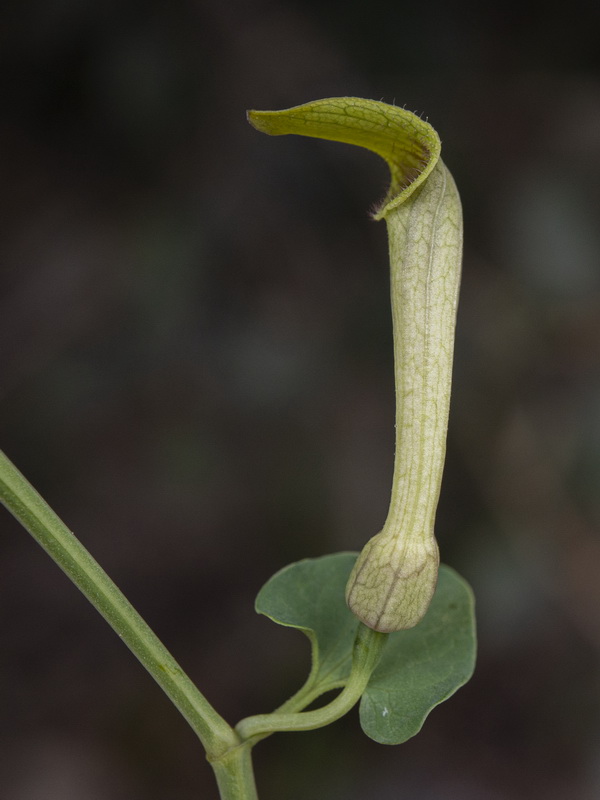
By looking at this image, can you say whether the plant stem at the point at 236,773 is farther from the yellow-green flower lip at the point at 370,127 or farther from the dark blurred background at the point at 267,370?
the dark blurred background at the point at 267,370

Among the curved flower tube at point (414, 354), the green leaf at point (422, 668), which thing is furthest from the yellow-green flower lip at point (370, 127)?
the green leaf at point (422, 668)

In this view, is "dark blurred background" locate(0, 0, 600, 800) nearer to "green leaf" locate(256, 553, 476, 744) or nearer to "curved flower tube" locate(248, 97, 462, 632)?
"green leaf" locate(256, 553, 476, 744)

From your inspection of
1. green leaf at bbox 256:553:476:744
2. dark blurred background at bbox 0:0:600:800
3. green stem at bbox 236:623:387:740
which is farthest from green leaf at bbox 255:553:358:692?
dark blurred background at bbox 0:0:600:800

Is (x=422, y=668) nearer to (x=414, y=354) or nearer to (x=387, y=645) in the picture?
(x=387, y=645)

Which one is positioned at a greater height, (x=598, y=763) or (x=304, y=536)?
(x=304, y=536)

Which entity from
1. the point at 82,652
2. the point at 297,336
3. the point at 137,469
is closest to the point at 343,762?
the point at 82,652

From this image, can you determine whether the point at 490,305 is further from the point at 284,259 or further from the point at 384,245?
the point at 284,259
